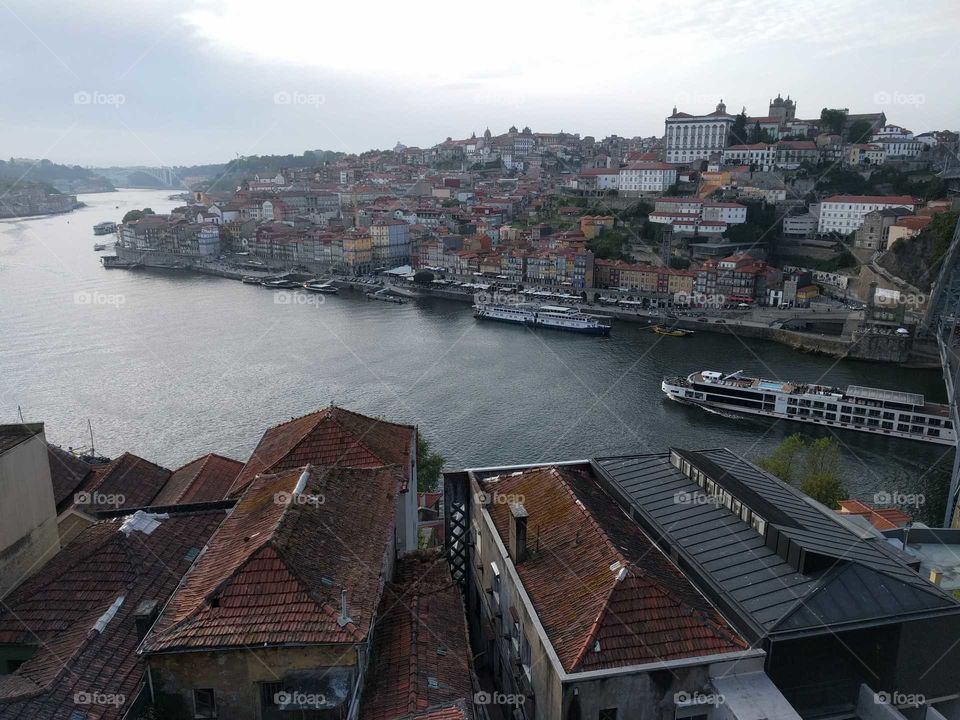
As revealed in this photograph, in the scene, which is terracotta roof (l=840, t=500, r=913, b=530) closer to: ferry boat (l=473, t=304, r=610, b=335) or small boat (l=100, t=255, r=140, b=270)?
ferry boat (l=473, t=304, r=610, b=335)

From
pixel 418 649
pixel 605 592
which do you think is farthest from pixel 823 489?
pixel 418 649

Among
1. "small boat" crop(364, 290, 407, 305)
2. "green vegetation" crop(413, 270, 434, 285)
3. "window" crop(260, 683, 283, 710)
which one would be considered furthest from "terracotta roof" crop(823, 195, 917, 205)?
"window" crop(260, 683, 283, 710)

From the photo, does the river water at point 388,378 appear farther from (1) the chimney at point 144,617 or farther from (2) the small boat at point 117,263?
(2) the small boat at point 117,263

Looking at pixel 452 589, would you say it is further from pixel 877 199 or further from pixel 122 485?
pixel 877 199

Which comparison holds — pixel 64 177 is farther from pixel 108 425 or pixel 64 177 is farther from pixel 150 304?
pixel 108 425

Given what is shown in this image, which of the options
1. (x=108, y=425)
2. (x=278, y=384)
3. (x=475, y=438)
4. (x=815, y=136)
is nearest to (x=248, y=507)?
(x=475, y=438)
